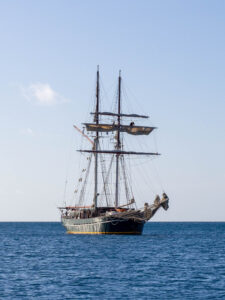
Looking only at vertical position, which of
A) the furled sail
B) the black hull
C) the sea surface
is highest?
the furled sail

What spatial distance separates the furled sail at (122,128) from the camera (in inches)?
3501

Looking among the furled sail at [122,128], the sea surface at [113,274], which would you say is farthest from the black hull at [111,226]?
the sea surface at [113,274]

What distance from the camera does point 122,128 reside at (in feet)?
297

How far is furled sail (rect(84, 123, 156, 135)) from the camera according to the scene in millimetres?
88938

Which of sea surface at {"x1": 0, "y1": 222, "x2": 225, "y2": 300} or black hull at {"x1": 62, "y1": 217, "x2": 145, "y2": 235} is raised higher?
black hull at {"x1": 62, "y1": 217, "x2": 145, "y2": 235}

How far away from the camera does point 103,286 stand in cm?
3469

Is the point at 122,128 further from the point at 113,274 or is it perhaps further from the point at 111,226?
the point at 113,274

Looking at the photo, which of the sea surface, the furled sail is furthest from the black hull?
the sea surface

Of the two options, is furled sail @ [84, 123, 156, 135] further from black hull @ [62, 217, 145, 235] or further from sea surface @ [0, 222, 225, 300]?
sea surface @ [0, 222, 225, 300]

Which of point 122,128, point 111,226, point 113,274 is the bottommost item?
point 113,274

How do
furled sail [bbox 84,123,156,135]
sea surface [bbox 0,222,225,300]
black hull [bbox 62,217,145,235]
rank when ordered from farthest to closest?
1. furled sail [bbox 84,123,156,135]
2. black hull [bbox 62,217,145,235]
3. sea surface [bbox 0,222,225,300]

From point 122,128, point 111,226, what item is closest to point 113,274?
point 111,226

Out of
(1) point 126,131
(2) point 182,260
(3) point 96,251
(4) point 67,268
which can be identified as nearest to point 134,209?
(1) point 126,131

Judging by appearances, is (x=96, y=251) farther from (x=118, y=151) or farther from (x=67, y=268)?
(x=118, y=151)
